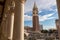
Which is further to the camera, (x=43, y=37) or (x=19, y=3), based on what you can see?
(x=43, y=37)

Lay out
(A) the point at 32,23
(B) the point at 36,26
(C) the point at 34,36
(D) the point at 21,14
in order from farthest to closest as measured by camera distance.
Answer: (A) the point at 32,23 → (B) the point at 36,26 → (C) the point at 34,36 → (D) the point at 21,14

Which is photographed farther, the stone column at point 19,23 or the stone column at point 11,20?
the stone column at point 11,20

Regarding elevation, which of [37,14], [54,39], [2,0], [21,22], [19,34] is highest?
[37,14]

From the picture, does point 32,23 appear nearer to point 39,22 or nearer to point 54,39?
point 39,22

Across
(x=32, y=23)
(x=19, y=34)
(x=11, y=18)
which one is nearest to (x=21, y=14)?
(x=19, y=34)

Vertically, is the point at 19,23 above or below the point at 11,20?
below

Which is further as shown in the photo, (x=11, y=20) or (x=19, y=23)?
(x=11, y=20)

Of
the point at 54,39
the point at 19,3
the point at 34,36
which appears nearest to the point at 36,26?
the point at 34,36

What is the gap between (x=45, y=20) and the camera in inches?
3871

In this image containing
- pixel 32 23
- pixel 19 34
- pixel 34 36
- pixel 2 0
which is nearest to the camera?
pixel 19 34

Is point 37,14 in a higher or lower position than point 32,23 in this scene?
higher

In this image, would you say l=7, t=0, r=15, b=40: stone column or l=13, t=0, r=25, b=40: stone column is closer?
l=13, t=0, r=25, b=40: stone column

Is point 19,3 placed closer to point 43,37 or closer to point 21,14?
point 21,14

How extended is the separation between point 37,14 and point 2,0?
91.4 m
